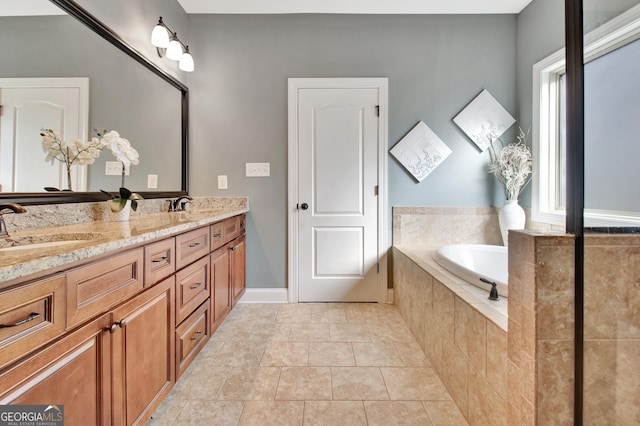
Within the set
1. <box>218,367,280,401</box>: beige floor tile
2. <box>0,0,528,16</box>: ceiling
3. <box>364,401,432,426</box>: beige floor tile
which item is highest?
<box>0,0,528,16</box>: ceiling

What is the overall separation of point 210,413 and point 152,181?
159cm

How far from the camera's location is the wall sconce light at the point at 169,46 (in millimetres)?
2010

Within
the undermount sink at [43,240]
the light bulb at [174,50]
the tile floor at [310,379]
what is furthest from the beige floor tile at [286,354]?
the light bulb at [174,50]

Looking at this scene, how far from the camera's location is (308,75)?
8.34 feet

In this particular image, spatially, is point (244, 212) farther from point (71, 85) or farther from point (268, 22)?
point (268, 22)

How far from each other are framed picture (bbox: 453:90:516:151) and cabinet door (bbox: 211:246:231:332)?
7.69 feet

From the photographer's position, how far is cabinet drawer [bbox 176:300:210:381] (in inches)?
52.9

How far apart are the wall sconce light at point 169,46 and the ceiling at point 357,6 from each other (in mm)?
461

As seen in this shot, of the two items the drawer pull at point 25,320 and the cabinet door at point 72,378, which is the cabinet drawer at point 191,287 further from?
the drawer pull at point 25,320

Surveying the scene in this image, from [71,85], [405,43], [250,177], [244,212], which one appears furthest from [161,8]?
[405,43]

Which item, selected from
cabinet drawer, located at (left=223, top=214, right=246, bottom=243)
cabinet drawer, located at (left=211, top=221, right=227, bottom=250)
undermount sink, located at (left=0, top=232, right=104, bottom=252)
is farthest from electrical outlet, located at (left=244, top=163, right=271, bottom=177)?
undermount sink, located at (left=0, top=232, right=104, bottom=252)

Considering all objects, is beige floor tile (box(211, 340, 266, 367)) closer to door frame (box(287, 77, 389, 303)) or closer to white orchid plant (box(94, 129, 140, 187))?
door frame (box(287, 77, 389, 303))

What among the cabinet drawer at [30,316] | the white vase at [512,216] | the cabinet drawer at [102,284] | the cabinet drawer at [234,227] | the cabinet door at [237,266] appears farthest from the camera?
the white vase at [512,216]

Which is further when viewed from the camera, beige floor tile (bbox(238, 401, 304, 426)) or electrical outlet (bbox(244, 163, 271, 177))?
electrical outlet (bbox(244, 163, 271, 177))
